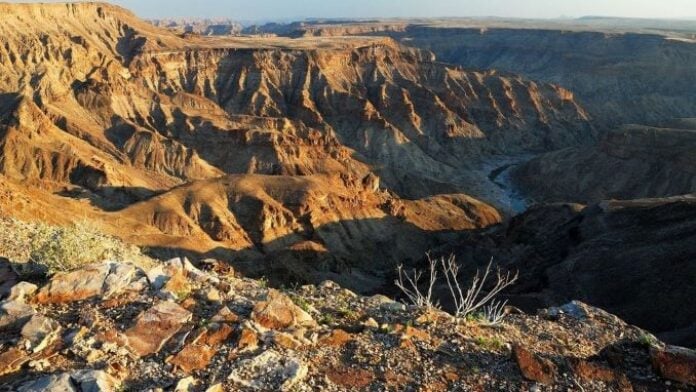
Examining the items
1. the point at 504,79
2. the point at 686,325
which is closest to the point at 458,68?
the point at 504,79

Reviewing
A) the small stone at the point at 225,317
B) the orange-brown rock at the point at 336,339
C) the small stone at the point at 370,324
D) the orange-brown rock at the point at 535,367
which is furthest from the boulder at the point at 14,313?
the orange-brown rock at the point at 535,367

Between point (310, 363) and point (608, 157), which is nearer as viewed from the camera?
point (310, 363)

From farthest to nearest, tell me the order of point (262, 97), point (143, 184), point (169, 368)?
point (262, 97) → point (143, 184) → point (169, 368)

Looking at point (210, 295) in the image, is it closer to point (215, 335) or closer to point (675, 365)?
point (215, 335)

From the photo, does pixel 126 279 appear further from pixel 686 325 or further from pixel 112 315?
pixel 686 325

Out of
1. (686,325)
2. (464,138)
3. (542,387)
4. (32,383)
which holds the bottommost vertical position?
(464,138)

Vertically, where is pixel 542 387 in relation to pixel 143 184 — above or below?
above
